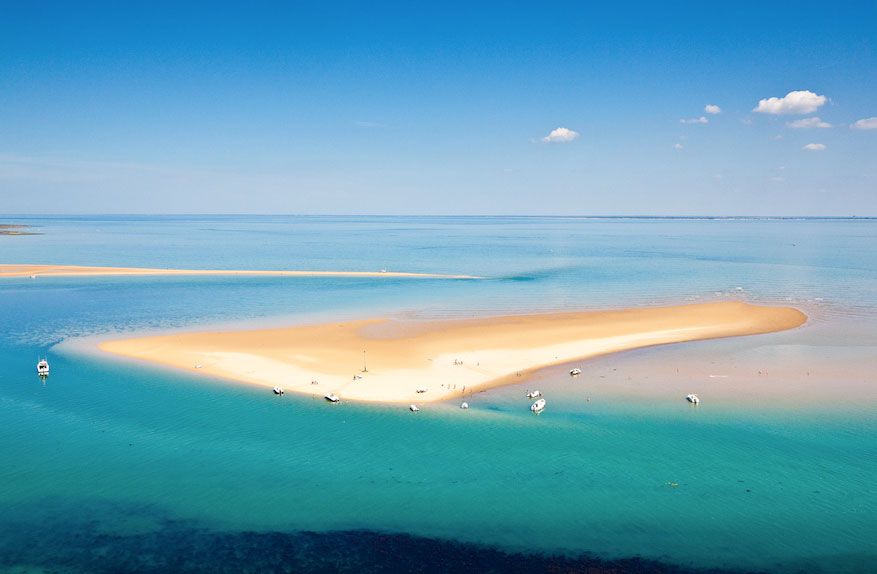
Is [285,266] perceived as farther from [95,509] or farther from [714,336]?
[95,509]

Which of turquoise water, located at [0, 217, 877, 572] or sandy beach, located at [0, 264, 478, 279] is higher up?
sandy beach, located at [0, 264, 478, 279]

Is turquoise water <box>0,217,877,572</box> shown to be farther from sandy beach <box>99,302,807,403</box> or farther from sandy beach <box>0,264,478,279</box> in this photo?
sandy beach <box>0,264,478,279</box>

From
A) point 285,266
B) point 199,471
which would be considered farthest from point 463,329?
point 285,266

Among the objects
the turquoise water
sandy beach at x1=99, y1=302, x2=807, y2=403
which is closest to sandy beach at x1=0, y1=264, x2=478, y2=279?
sandy beach at x1=99, y1=302, x2=807, y2=403

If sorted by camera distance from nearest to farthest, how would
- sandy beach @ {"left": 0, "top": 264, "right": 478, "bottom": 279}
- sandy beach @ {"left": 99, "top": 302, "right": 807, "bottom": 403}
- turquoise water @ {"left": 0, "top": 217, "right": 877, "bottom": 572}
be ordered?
turquoise water @ {"left": 0, "top": 217, "right": 877, "bottom": 572}
sandy beach @ {"left": 99, "top": 302, "right": 807, "bottom": 403}
sandy beach @ {"left": 0, "top": 264, "right": 478, "bottom": 279}

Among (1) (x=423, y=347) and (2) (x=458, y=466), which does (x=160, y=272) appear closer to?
(1) (x=423, y=347)

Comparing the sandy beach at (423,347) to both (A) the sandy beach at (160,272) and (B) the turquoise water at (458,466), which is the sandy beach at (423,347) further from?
(A) the sandy beach at (160,272)

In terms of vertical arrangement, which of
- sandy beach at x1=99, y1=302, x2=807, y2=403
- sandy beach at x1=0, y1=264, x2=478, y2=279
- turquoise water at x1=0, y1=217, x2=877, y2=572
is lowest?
turquoise water at x1=0, y1=217, x2=877, y2=572
